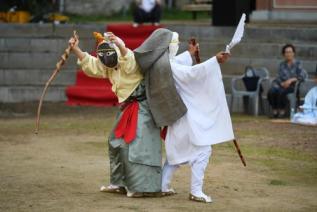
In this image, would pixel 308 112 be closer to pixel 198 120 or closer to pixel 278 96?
pixel 278 96

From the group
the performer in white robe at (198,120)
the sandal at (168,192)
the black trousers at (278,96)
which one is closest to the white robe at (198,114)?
the performer in white robe at (198,120)

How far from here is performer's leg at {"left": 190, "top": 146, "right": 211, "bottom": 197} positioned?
27.2 feet

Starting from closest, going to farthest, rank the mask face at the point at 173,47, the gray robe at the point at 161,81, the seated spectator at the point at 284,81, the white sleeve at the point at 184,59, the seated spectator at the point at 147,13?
Answer: the gray robe at the point at 161,81 < the mask face at the point at 173,47 < the white sleeve at the point at 184,59 < the seated spectator at the point at 284,81 < the seated spectator at the point at 147,13

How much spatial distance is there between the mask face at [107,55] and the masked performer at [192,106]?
20 cm

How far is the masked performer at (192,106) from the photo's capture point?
330 inches

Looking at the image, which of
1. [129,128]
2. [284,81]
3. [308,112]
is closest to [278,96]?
[284,81]

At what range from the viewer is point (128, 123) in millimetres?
8539

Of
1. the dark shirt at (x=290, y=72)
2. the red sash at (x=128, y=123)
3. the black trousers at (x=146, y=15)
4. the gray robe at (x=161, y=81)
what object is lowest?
the dark shirt at (x=290, y=72)

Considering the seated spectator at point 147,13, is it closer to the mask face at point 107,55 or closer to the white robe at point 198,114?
the mask face at point 107,55

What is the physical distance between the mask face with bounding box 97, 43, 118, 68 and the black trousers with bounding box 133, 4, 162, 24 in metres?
10.2

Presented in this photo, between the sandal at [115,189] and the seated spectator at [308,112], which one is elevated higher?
the sandal at [115,189]

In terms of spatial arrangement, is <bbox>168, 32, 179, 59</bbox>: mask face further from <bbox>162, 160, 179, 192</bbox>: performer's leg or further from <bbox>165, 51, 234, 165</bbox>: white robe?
<bbox>162, 160, 179, 192</bbox>: performer's leg

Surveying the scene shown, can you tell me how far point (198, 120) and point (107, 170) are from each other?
1983 millimetres

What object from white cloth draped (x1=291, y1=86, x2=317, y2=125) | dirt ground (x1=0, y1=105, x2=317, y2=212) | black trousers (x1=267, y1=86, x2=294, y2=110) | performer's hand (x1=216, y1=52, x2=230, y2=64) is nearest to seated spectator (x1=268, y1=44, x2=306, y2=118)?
black trousers (x1=267, y1=86, x2=294, y2=110)
